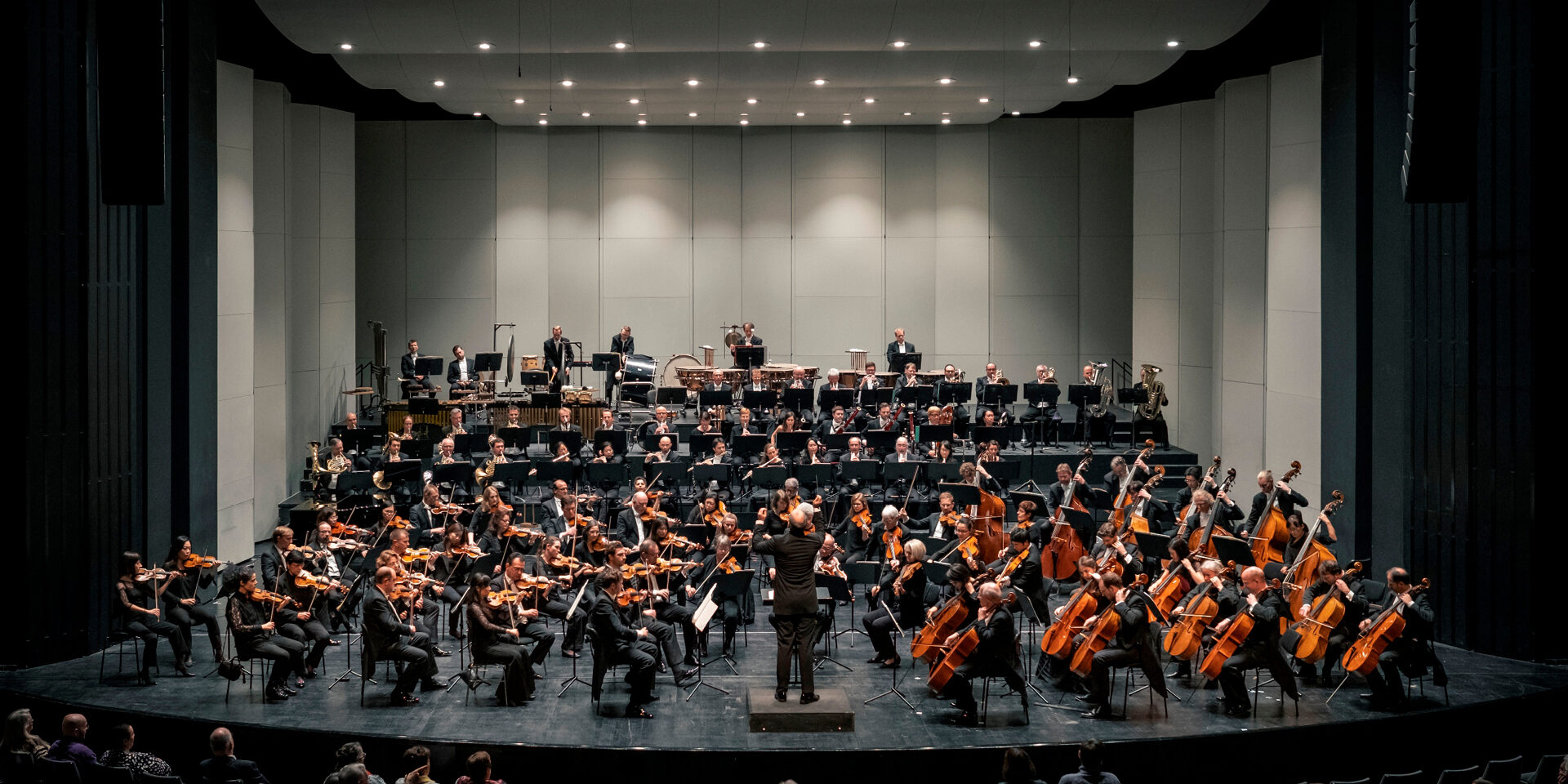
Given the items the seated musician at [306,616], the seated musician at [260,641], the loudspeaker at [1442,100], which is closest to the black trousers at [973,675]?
the seated musician at [260,641]

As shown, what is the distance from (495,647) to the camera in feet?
37.5

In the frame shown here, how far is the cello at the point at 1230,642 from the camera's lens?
11.0 m

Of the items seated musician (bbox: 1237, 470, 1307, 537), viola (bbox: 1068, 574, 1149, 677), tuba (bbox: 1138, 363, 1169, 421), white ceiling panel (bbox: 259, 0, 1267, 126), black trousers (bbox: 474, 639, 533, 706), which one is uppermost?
white ceiling panel (bbox: 259, 0, 1267, 126)

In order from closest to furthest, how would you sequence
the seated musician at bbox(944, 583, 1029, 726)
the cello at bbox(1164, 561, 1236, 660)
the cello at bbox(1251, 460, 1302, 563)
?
1. the seated musician at bbox(944, 583, 1029, 726)
2. the cello at bbox(1164, 561, 1236, 660)
3. the cello at bbox(1251, 460, 1302, 563)

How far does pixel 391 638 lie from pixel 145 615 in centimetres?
255

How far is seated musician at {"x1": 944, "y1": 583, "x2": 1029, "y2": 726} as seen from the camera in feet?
35.5

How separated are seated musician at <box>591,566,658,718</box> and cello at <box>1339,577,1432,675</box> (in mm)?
5641

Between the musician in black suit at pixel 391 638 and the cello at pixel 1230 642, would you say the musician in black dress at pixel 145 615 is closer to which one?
the musician in black suit at pixel 391 638

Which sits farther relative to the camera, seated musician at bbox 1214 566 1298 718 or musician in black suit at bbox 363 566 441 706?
musician in black suit at bbox 363 566 441 706

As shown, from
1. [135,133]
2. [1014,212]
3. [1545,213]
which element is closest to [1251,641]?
[1545,213]

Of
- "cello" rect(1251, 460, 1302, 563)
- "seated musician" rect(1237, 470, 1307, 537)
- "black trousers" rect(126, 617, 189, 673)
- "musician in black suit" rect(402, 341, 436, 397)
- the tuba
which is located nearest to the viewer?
"black trousers" rect(126, 617, 189, 673)

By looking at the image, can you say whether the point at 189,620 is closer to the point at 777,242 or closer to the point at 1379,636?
the point at 1379,636

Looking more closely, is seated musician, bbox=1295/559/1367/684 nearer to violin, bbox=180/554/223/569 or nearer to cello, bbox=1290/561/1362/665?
cello, bbox=1290/561/1362/665

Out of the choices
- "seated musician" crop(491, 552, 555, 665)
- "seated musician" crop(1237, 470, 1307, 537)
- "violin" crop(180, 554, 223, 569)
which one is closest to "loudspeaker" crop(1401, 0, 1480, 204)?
"seated musician" crop(1237, 470, 1307, 537)
